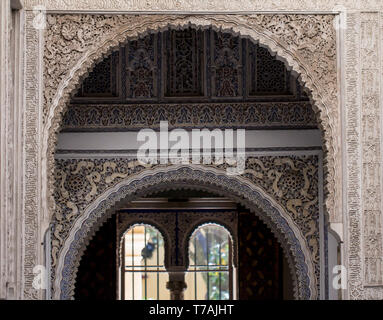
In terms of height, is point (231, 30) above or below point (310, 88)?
above

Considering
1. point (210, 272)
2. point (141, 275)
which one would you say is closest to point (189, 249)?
point (141, 275)

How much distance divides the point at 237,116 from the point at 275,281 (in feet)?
10.5

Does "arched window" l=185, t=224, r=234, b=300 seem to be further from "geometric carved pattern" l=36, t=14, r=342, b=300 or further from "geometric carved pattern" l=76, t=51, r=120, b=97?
"geometric carved pattern" l=36, t=14, r=342, b=300

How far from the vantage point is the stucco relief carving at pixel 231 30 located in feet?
18.4

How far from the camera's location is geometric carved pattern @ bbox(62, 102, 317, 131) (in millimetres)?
7605

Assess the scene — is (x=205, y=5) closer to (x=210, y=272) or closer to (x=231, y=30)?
(x=231, y=30)

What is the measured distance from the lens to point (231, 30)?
18.7 feet

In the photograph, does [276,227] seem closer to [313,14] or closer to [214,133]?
[214,133]

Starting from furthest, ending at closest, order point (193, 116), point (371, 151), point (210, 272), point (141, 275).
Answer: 1. point (210, 272)
2. point (141, 275)
3. point (193, 116)
4. point (371, 151)

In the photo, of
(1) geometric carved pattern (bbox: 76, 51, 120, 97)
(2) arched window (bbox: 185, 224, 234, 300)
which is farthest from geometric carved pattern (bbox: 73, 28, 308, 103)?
(2) arched window (bbox: 185, 224, 234, 300)

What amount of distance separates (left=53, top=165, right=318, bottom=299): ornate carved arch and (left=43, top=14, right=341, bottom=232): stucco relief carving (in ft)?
5.66

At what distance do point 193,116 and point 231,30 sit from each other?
1974 millimetres

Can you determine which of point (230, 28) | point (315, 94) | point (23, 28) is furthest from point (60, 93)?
point (315, 94)

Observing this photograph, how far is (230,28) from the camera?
570 centimetres
